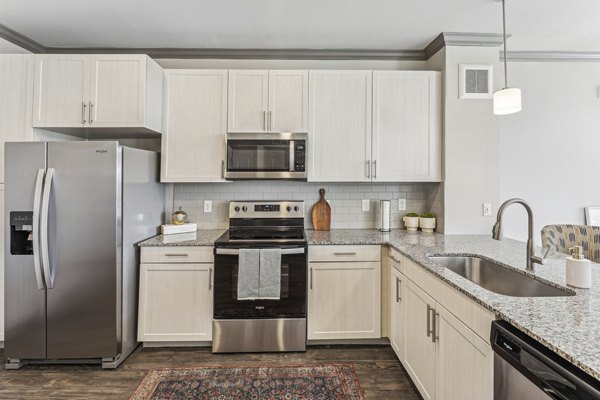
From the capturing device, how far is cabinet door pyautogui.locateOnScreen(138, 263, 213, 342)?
2592 mm

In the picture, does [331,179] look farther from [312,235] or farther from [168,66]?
[168,66]

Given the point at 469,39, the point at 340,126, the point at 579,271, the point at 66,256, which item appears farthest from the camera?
the point at 340,126

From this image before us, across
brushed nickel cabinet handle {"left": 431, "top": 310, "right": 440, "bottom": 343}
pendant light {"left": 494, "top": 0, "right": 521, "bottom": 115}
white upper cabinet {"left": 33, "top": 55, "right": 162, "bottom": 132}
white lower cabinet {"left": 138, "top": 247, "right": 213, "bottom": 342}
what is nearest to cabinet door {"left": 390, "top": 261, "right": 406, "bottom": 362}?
brushed nickel cabinet handle {"left": 431, "top": 310, "right": 440, "bottom": 343}

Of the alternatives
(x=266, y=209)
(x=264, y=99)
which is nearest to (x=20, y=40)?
(x=264, y=99)

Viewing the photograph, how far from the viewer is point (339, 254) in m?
2.65

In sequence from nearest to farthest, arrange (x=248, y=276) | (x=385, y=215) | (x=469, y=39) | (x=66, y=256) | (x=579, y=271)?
1. (x=579, y=271)
2. (x=66, y=256)
3. (x=248, y=276)
4. (x=469, y=39)
5. (x=385, y=215)

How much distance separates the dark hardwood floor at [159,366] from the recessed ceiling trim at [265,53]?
267cm

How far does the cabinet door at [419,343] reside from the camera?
1794mm

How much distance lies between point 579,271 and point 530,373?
67 cm

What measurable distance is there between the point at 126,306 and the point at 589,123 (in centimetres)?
451

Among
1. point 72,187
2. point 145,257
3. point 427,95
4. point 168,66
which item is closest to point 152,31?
point 168,66

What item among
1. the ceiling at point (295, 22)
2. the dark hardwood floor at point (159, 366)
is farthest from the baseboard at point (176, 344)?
the ceiling at point (295, 22)

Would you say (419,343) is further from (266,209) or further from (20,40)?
(20,40)

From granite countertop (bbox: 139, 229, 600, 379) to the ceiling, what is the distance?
1.77 m
